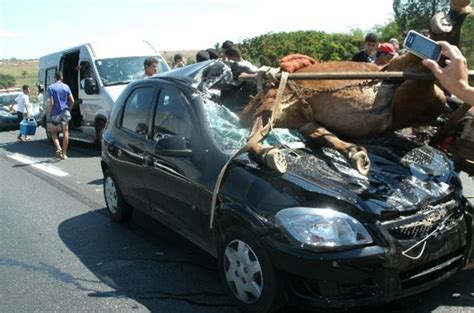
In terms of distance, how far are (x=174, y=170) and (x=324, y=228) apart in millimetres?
1648

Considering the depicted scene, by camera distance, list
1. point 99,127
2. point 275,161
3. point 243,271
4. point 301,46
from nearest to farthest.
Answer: point 275,161, point 243,271, point 99,127, point 301,46

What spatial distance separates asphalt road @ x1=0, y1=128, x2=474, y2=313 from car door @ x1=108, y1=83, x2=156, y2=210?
0.52m

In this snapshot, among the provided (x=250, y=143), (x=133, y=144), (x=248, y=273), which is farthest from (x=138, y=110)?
(x=248, y=273)

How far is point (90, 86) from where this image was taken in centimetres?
1148

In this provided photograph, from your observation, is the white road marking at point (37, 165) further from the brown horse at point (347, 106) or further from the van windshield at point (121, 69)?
the brown horse at point (347, 106)

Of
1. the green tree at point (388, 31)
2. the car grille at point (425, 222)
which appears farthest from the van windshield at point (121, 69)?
the green tree at point (388, 31)

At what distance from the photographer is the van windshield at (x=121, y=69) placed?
1159 cm

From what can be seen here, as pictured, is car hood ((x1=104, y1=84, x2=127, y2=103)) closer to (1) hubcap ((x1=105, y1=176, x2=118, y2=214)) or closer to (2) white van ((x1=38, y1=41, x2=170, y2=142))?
(2) white van ((x1=38, y1=41, x2=170, y2=142))

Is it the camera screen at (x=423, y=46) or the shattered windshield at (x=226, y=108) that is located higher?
the camera screen at (x=423, y=46)

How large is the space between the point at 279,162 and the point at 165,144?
109 centimetres

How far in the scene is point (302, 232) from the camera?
319 cm

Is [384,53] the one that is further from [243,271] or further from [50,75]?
[50,75]

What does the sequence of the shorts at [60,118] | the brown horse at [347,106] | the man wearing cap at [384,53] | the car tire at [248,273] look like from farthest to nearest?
the shorts at [60,118]
the man wearing cap at [384,53]
the brown horse at [347,106]
the car tire at [248,273]

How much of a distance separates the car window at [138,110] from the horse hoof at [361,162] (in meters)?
2.21
